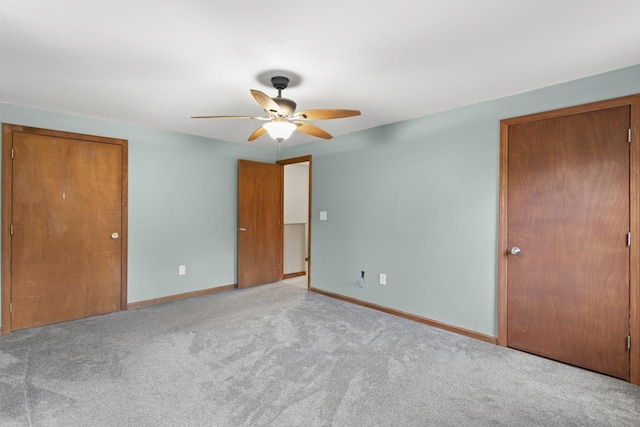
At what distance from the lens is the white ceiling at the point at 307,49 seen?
1.61 meters

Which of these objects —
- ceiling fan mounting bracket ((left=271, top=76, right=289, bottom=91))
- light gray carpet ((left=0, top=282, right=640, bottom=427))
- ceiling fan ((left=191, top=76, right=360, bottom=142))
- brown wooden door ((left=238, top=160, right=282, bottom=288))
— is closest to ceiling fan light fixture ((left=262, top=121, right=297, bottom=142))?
ceiling fan ((left=191, top=76, right=360, bottom=142))

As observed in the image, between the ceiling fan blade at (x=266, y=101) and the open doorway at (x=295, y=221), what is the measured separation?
304cm

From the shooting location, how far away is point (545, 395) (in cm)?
206

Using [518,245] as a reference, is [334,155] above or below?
above

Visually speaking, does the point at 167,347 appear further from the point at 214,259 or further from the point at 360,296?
the point at 360,296

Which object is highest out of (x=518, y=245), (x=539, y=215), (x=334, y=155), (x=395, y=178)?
(x=334, y=155)

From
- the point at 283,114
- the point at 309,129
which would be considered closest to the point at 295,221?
the point at 309,129

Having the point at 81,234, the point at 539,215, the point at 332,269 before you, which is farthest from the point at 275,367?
the point at 81,234

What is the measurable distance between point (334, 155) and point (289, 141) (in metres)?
0.76

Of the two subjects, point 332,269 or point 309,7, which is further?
point 332,269

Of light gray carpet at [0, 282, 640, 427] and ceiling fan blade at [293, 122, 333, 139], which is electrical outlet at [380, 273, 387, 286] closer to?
light gray carpet at [0, 282, 640, 427]

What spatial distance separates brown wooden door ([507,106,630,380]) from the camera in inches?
89.4

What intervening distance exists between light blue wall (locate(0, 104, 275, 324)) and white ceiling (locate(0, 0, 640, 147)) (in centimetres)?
78

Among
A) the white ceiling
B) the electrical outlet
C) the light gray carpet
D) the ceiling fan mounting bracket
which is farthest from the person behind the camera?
the electrical outlet
